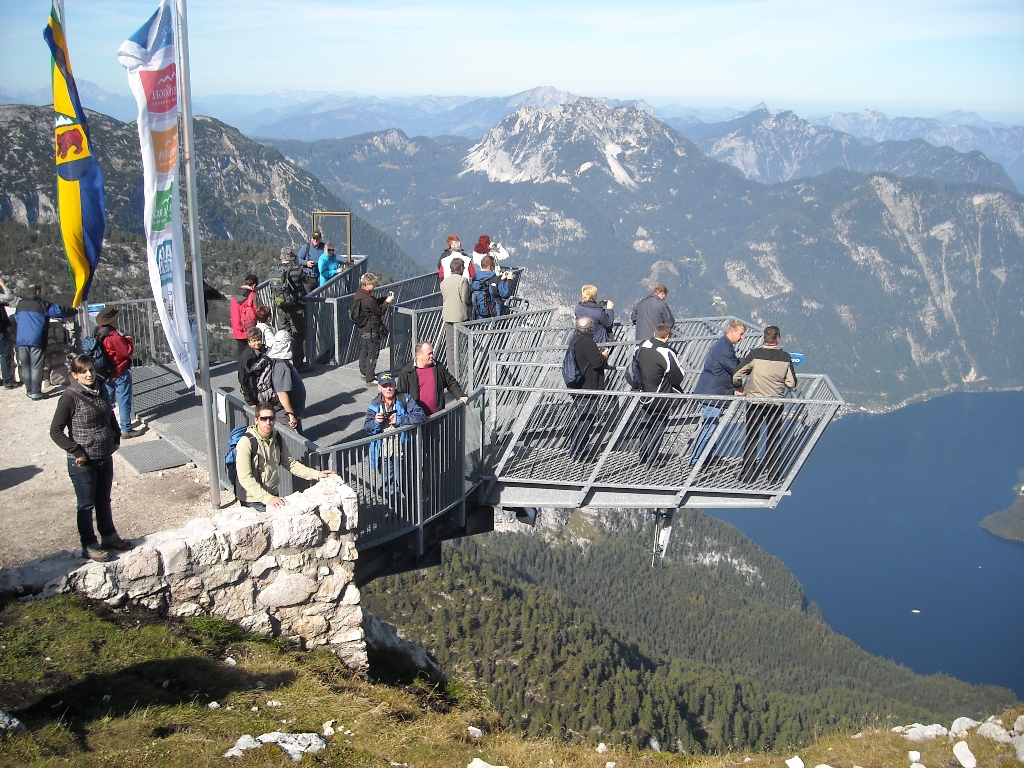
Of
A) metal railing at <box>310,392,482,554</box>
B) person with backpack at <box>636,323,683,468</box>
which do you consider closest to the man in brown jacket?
person with backpack at <box>636,323,683,468</box>

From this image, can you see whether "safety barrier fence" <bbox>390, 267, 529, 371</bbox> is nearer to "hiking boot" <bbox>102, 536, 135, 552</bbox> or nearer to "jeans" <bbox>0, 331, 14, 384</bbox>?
"jeans" <bbox>0, 331, 14, 384</bbox>

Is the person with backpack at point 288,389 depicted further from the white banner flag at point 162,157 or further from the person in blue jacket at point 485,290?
the person in blue jacket at point 485,290

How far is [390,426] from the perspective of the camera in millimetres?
10266

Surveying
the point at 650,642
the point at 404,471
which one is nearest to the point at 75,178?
the point at 404,471

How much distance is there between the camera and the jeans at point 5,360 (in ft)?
50.7

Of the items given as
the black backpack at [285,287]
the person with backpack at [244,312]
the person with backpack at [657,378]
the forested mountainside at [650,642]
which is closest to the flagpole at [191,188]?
the person with backpack at [244,312]

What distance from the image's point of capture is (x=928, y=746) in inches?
344

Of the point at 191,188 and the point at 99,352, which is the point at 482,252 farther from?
the point at 191,188

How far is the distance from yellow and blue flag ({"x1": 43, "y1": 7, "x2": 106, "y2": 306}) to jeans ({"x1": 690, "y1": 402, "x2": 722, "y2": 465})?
321 inches

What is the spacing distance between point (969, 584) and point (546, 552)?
9794cm

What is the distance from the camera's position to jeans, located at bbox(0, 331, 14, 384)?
50.7ft

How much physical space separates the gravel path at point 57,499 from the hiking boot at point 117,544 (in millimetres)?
1208

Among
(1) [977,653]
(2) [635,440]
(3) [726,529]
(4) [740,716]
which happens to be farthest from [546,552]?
(2) [635,440]

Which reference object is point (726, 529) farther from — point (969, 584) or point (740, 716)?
point (740, 716)
